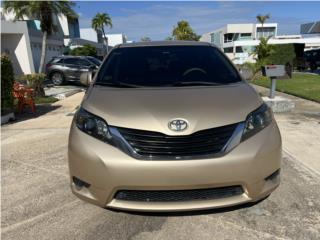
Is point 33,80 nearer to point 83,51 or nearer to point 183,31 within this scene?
point 83,51

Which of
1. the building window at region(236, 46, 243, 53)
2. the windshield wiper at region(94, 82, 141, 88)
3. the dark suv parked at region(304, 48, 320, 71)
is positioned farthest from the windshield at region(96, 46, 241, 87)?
the building window at region(236, 46, 243, 53)

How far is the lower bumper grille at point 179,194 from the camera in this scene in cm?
298

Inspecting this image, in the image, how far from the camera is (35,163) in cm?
551

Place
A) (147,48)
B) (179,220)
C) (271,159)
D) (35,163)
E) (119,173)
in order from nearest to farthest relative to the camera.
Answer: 1. (119,173)
2. (271,159)
3. (179,220)
4. (147,48)
5. (35,163)

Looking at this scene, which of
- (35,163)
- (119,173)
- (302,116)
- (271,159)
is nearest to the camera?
(119,173)

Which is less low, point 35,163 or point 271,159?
point 271,159

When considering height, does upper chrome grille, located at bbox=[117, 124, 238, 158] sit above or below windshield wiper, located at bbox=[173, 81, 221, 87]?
below

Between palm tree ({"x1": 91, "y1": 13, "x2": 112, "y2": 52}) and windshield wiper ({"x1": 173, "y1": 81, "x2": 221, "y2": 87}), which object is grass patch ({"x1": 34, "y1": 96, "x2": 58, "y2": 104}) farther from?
palm tree ({"x1": 91, "y1": 13, "x2": 112, "y2": 52})

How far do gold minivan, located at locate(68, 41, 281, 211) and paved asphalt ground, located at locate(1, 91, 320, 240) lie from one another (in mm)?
327

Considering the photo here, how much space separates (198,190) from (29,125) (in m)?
6.70

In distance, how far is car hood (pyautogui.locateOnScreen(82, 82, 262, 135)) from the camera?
119 inches

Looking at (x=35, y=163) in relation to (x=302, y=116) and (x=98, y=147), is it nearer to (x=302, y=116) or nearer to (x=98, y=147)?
(x=98, y=147)

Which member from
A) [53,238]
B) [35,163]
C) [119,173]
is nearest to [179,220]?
[119,173]

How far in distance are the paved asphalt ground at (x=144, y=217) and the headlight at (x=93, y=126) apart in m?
0.73
